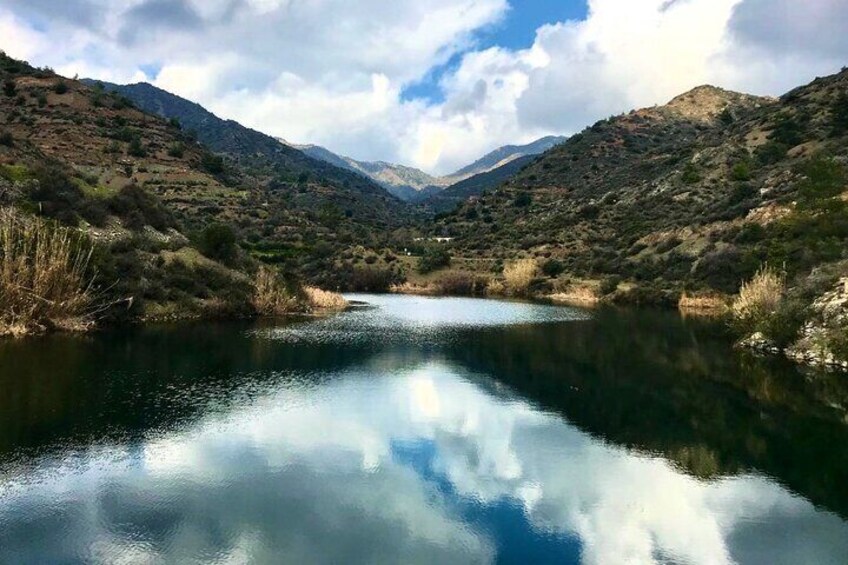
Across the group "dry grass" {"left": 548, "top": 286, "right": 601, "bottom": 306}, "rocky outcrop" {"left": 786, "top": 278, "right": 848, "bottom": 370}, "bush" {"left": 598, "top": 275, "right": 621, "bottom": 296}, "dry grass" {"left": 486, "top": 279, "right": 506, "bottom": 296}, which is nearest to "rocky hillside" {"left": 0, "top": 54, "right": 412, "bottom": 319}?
"dry grass" {"left": 486, "top": 279, "right": 506, "bottom": 296}

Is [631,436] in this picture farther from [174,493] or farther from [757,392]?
[174,493]

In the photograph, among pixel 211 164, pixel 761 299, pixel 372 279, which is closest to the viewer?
pixel 761 299

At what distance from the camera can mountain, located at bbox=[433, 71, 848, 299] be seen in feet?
160

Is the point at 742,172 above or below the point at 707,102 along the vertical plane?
below

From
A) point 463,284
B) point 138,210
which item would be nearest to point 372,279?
point 463,284

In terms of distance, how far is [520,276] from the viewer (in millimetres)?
87062

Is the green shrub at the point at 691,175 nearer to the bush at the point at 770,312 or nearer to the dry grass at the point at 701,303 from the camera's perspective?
the dry grass at the point at 701,303

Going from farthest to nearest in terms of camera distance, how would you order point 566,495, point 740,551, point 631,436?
point 631,436 → point 566,495 → point 740,551

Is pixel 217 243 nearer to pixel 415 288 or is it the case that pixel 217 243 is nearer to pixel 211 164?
pixel 415 288

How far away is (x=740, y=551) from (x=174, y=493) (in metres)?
12.5

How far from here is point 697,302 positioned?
216ft

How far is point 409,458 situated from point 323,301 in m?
43.3

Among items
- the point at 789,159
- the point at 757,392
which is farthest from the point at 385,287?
the point at 757,392

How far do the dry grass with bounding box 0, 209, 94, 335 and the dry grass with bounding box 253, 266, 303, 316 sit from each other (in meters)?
15.5
